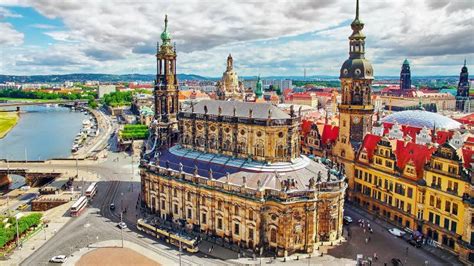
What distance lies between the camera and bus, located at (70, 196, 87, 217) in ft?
238

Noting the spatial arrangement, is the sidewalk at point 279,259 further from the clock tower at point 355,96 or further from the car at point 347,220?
the clock tower at point 355,96

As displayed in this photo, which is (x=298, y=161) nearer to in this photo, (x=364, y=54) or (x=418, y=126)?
(x=364, y=54)

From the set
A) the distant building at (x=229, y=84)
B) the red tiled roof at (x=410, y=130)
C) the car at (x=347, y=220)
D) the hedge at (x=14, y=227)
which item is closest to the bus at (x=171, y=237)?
the hedge at (x=14, y=227)

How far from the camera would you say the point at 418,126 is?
10525 centimetres

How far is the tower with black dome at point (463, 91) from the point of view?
18227cm

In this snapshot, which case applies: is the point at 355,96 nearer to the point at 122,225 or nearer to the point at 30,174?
the point at 122,225

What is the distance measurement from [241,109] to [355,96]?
74.4 feet

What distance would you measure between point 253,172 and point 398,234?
23005mm

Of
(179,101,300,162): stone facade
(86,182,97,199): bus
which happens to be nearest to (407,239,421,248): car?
(179,101,300,162): stone facade

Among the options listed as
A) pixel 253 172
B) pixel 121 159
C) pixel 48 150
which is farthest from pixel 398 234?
pixel 48 150

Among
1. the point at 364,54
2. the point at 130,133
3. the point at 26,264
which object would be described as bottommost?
the point at 26,264

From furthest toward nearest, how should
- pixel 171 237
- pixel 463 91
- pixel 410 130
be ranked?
pixel 463 91
pixel 410 130
pixel 171 237

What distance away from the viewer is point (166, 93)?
83.0 m

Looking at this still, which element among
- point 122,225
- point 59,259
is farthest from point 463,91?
point 59,259
